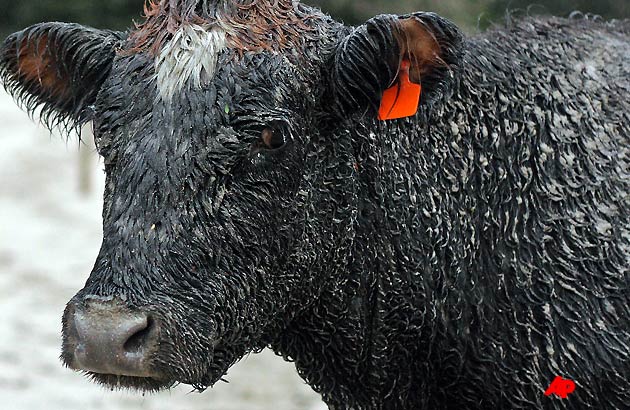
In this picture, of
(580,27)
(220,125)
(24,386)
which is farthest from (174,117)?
(24,386)

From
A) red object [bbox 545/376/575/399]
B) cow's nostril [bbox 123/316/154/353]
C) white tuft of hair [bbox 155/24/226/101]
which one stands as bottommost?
red object [bbox 545/376/575/399]

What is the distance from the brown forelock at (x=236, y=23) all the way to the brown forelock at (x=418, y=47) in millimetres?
381

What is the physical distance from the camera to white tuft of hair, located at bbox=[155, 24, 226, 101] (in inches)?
142

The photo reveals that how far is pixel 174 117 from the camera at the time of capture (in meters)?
3.56

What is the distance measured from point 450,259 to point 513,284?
0.89 ft

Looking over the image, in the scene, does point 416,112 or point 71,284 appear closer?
point 416,112

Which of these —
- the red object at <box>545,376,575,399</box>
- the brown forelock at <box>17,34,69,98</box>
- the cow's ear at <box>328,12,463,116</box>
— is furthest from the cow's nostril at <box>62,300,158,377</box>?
the red object at <box>545,376,575,399</box>

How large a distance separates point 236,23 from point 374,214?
3.11ft

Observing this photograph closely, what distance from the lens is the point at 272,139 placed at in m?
3.68

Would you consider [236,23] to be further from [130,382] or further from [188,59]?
[130,382]

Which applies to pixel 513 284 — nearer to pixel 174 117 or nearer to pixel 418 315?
pixel 418 315

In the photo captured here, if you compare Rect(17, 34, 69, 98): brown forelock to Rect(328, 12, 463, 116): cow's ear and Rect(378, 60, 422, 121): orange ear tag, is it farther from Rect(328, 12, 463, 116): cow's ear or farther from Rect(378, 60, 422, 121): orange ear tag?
Rect(378, 60, 422, 121): orange ear tag

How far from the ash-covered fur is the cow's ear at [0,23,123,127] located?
0.08 ft

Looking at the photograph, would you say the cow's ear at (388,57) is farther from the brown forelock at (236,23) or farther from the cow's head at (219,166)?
the brown forelock at (236,23)
